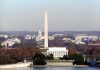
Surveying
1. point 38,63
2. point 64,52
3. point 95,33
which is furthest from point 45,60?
point 95,33

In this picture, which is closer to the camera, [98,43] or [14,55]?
[14,55]

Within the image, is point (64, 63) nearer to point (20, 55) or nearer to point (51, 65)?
point (51, 65)

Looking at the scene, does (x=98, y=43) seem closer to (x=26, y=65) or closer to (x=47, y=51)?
(x=47, y=51)

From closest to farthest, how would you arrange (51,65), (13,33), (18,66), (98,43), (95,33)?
(18,66), (51,65), (98,43), (13,33), (95,33)

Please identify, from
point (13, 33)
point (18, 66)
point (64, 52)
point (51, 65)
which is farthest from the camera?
point (13, 33)

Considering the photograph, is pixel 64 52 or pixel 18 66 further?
pixel 64 52

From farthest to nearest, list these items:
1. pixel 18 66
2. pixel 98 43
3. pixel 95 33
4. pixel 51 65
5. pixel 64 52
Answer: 1. pixel 95 33
2. pixel 98 43
3. pixel 64 52
4. pixel 51 65
5. pixel 18 66

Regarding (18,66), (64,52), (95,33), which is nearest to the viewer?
(18,66)

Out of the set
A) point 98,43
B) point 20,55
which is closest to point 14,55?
point 20,55

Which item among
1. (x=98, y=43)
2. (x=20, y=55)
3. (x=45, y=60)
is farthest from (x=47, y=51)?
(x=98, y=43)
